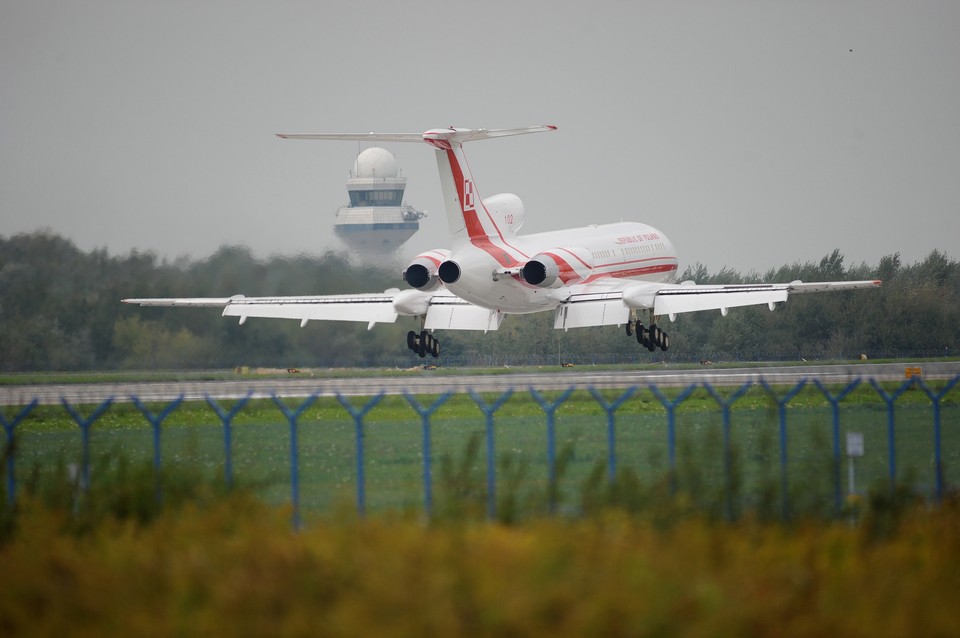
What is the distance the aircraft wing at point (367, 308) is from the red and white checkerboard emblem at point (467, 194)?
18.4 feet

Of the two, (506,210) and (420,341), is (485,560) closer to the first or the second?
(506,210)

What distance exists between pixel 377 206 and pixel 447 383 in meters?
72.6

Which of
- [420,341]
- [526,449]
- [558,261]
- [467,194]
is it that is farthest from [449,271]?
[526,449]

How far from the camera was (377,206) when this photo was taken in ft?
374

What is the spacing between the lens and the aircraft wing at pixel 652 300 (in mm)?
44188

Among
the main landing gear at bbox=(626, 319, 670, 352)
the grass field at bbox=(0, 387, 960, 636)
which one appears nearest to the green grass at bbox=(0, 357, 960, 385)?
the main landing gear at bbox=(626, 319, 670, 352)

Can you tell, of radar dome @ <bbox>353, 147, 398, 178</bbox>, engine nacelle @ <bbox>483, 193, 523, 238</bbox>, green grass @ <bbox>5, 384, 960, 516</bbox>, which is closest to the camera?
green grass @ <bbox>5, 384, 960, 516</bbox>

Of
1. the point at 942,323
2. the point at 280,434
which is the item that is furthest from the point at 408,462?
the point at 942,323

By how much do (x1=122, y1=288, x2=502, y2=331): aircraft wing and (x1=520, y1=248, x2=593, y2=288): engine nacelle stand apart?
2.85 m

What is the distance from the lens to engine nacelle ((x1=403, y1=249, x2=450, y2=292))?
133ft

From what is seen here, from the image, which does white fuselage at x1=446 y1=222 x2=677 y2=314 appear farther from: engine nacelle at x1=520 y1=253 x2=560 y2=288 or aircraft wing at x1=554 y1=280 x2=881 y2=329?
aircraft wing at x1=554 y1=280 x2=881 y2=329

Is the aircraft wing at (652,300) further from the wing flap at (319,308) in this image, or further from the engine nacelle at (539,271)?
the wing flap at (319,308)

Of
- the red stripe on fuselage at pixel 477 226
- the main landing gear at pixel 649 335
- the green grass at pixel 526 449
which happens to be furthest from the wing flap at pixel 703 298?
the green grass at pixel 526 449

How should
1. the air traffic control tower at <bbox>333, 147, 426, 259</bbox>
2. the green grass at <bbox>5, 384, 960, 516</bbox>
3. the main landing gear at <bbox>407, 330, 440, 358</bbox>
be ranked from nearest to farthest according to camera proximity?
the green grass at <bbox>5, 384, 960, 516</bbox> → the main landing gear at <bbox>407, 330, 440, 358</bbox> → the air traffic control tower at <bbox>333, 147, 426, 259</bbox>
